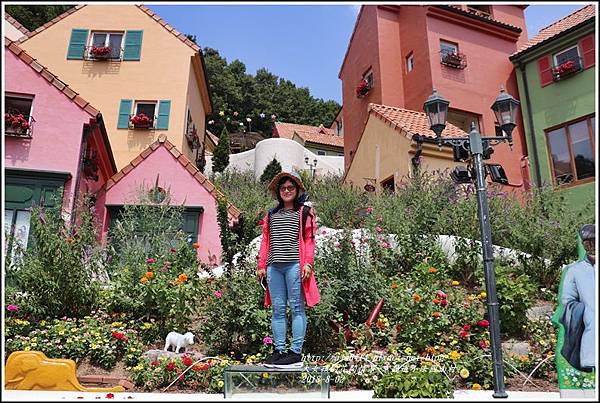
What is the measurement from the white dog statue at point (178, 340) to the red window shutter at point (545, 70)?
1393cm

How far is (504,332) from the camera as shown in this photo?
5629 millimetres

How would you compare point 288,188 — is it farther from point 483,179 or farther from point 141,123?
point 141,123

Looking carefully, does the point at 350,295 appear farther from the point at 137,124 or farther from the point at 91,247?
the point at 137,124

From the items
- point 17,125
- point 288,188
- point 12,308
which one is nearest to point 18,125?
point 17,125

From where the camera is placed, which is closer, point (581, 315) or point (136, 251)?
point (581, 315)

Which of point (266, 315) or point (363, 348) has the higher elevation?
point (266, 315)

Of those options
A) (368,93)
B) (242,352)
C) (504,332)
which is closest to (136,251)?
(242,352)

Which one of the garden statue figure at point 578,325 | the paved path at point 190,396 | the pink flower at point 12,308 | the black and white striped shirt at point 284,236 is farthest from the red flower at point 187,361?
the garden statue figure at point 578,325

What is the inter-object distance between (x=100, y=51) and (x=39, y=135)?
20.8 feet

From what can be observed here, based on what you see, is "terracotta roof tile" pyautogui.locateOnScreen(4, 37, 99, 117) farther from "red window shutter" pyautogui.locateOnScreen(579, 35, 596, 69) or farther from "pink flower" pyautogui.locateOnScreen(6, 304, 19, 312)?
"red window shutter" pyautogui.locateOnScreen(579, 35, 596, 69)

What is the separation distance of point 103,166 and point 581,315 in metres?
11.6

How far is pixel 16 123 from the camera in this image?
9.24 m

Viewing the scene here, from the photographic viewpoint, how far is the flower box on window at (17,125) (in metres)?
9.20

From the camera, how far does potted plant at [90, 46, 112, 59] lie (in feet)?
48.1
